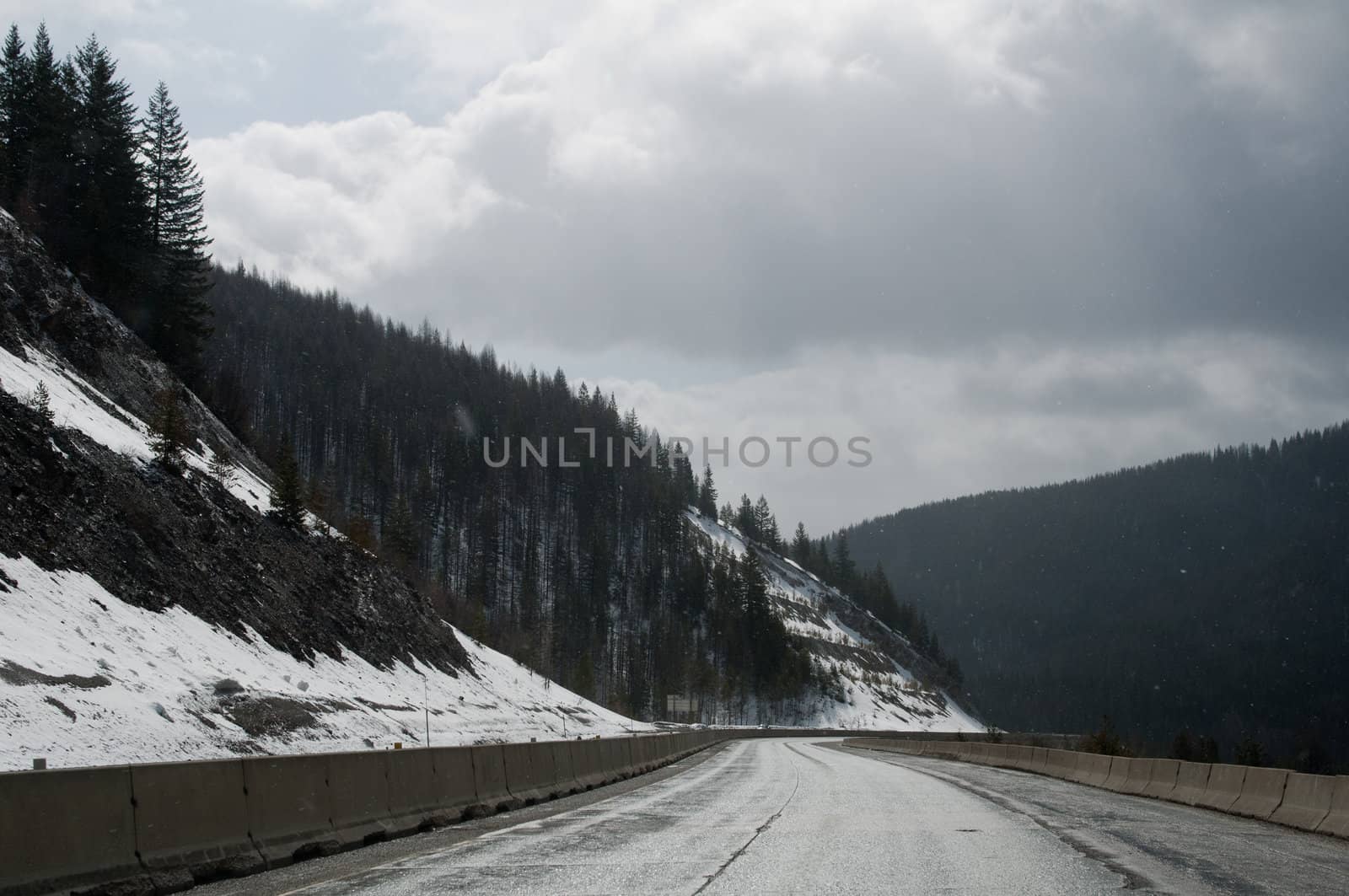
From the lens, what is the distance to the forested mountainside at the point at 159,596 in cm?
2445

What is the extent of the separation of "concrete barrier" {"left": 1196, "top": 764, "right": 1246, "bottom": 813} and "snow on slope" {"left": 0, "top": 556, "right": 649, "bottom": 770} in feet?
62.6


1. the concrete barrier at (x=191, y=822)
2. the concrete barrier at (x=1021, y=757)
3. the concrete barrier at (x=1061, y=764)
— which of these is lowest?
the concrete barrier at (x=1021, y=757)

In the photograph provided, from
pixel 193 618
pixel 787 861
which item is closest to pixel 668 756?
pixel 193 618

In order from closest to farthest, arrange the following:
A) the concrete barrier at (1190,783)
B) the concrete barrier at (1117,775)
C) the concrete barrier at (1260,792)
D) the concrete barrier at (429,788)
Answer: the concrete barrier at (429,788) < the concrete barrier at (1260,792) < the concrete barrier at (1190,783) < the concrete barrier at (1117,775)

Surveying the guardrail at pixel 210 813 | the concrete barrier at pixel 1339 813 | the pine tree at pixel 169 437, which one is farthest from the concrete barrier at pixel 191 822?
the pine tree at pixel 169 437

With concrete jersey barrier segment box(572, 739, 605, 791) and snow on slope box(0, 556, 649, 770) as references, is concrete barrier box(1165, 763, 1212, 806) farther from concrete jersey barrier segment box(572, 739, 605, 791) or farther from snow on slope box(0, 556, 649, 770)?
Answer: snow on slope box(0, 556, 649, 770)

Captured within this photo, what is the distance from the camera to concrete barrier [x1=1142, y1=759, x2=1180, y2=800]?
830 inches

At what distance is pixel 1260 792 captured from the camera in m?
17.1

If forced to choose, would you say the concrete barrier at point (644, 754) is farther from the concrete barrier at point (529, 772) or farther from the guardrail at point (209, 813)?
the guardrail at point (209, 813)

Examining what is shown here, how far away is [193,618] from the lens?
34000 mm

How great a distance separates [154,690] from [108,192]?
1577 inches

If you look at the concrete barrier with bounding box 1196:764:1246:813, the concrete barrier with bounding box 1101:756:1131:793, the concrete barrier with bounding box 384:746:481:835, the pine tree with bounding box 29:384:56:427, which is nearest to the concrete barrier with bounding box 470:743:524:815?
the concrete barrier with bounding box 384:746:481:835

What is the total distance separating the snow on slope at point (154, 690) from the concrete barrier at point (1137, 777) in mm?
19354

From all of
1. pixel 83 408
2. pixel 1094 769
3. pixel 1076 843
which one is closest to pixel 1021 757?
pixel 1094 769
